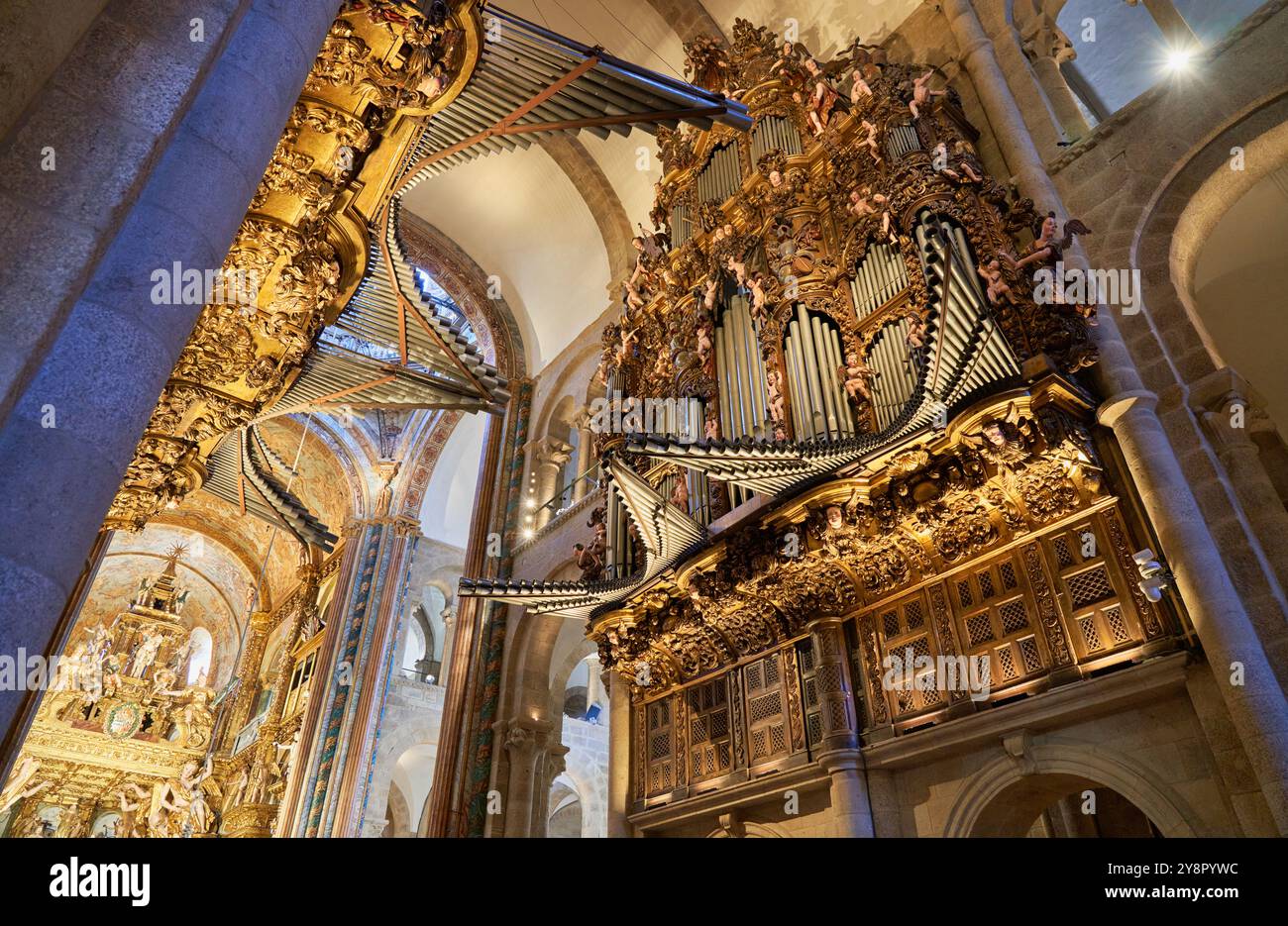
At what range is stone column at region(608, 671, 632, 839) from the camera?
831 cm

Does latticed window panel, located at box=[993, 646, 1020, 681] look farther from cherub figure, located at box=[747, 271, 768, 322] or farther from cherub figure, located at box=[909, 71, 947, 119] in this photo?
cherub figure, located at box=[909, 71, 947, 119]

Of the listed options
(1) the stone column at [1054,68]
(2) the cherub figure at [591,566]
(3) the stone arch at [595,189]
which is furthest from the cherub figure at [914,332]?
(3) the stone arch at [595,189]

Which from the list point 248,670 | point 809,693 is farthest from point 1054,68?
point 248,670

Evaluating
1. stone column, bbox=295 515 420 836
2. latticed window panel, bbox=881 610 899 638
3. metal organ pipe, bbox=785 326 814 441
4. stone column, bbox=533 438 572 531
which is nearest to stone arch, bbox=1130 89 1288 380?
metal organ pipe, bbox=785 326 814 441

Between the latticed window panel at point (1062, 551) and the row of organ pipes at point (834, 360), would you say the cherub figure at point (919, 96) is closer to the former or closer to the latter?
the row of organ pipes at point (834, 360)

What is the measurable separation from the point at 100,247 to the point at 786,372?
20.1 feet

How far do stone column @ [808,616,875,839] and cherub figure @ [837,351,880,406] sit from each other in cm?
199

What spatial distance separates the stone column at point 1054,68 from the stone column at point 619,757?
747cm

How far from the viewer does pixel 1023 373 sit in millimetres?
5441

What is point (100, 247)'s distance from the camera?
2359 millimetres

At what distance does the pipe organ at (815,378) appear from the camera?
6852mm

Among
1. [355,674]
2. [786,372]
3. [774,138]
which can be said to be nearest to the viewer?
[786,372]

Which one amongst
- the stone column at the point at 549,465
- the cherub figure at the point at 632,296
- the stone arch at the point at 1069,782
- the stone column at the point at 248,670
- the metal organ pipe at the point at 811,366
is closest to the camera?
the stone arch at the point at 1069,782

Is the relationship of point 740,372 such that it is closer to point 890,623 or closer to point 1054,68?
point 890,623
